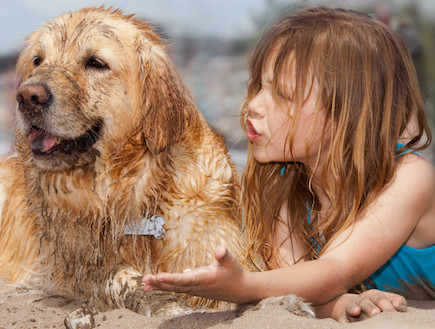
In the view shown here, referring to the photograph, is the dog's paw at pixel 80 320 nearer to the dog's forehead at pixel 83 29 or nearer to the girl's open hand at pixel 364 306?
the girl's open hand at pixel 364 306

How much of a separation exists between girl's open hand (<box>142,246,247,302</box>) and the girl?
337mm

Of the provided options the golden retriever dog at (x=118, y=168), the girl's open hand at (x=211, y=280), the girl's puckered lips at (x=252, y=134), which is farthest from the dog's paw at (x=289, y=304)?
the girl's puckered lips at (x=252, y=134)

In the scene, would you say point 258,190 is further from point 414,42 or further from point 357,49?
point 414,42

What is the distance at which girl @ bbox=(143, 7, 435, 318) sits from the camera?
2.10 meters

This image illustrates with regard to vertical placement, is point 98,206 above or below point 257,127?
below

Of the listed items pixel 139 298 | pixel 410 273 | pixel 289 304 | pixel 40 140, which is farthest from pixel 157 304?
pixel 410 273

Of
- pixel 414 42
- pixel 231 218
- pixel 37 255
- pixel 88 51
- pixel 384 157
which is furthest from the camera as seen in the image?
pixel 414 42

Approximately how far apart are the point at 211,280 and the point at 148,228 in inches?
33.9

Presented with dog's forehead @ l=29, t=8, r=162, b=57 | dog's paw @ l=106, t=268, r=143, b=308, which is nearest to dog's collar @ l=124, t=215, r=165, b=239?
dog's paw @ l=106, t=268, r=143, b=308

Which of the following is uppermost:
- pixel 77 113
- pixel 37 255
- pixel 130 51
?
pixel 130 51

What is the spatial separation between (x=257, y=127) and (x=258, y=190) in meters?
0.43

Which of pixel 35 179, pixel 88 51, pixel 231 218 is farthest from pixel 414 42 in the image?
pixel 35 179

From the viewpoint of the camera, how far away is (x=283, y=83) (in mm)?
2283

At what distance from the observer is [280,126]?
2.30 m
